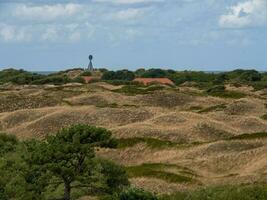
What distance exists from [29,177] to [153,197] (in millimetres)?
7659

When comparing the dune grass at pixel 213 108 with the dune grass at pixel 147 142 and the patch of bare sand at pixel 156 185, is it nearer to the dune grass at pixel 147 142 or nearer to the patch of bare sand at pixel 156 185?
the dune grass at pixel 147 142

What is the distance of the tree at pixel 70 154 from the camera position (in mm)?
33062

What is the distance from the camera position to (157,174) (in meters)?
43.7

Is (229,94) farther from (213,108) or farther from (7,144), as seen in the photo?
(7,144)

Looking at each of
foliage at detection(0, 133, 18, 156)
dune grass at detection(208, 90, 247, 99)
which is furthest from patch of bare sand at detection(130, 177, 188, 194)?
dune grass at detection(208, 90, 247, 99)

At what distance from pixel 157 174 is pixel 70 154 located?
11.8 meters

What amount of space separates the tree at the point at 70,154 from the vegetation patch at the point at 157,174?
8.97 m

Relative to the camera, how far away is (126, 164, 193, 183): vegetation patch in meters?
42.4

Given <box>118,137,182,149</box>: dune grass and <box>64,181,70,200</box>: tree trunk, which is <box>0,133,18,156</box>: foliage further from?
<box>64,181,70,200</box>: tree trunk

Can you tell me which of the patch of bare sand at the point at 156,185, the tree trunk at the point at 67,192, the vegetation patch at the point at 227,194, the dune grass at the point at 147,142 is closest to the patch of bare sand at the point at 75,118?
the dune grass at the point at 147,142

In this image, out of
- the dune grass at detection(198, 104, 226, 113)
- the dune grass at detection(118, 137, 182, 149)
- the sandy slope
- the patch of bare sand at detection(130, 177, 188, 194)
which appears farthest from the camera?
the dune grass at detection(198, 104, 226, 113)

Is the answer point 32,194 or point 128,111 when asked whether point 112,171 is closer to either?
point 32,194

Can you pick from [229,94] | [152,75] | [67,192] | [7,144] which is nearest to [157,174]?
[67,192]

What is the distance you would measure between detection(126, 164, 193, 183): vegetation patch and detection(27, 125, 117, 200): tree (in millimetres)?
8970
